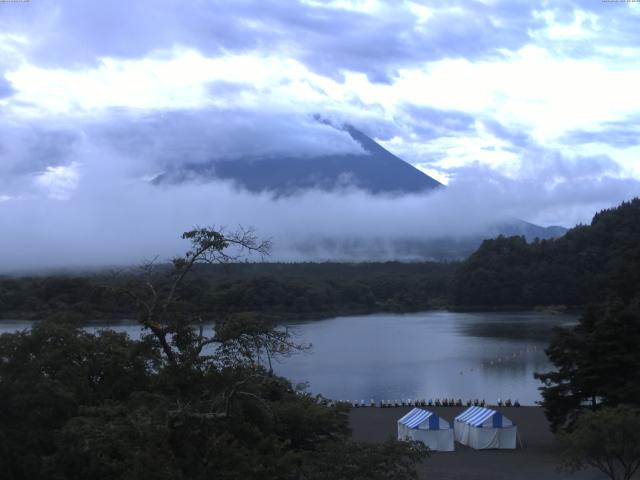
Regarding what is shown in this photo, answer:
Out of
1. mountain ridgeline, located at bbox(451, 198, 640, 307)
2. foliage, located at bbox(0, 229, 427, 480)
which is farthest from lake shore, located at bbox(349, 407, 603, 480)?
mountain ridgeline, located at bbox(451, 198, 640, 307)

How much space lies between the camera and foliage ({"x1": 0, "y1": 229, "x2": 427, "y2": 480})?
6043 mm

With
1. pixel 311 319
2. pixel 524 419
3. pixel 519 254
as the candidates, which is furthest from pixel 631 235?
pixel 524 419

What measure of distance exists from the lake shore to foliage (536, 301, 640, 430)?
89 centimetres

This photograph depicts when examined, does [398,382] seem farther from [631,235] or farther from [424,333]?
[631,235]

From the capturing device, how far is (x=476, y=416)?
15609 mm

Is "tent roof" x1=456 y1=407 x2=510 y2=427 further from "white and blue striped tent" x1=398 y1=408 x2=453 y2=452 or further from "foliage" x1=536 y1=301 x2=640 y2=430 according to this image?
"foliage" x1=536 y1=301 x2=640 y2=430

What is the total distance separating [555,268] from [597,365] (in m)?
53.1

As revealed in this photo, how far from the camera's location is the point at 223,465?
588 cm

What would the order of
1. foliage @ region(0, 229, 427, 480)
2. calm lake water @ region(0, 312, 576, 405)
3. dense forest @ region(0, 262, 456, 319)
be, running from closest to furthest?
1. foliage @ region(0, 229, 427, 480)
2. calm lake water @ region(0, 312, 576, 405)
3. dense forest @ region(0, 262, 456, 319)

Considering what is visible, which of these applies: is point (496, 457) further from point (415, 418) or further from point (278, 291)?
point (278, 291)

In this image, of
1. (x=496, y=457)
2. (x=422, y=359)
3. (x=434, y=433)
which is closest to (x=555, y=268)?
(x=422, y=359)

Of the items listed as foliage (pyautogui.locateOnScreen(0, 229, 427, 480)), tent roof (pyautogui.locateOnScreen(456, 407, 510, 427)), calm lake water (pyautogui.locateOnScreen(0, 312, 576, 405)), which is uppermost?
foliage (pyautogui.locateOnScreen(0, 229, 427, 480))

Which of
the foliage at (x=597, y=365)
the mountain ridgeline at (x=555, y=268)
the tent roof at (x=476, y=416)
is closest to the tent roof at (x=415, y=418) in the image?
the tent roof at (x=476, y=416)

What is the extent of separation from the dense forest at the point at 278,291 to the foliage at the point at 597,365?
56.0 feet
